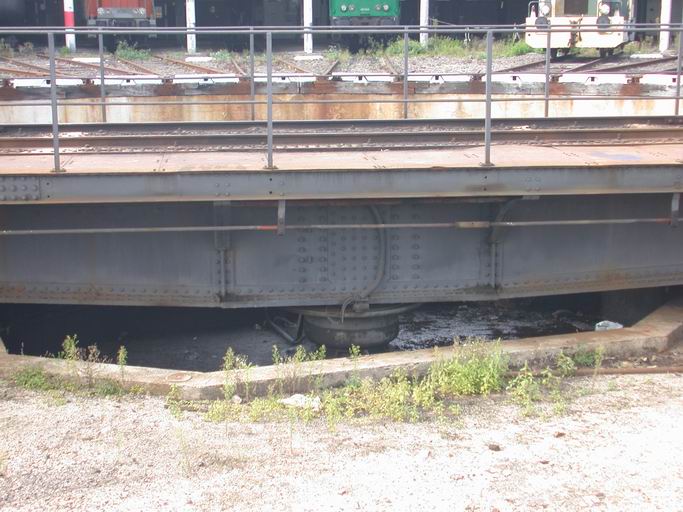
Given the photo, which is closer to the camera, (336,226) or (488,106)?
(336,226)

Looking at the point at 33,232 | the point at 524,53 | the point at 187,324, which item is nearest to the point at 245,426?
the point at 33,232

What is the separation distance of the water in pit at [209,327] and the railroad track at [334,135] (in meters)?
2.10

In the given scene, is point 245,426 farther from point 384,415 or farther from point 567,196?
point 567,196

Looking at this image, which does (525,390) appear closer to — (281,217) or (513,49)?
(281,217)

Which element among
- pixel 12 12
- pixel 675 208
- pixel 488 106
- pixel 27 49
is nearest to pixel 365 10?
pixel 27 49

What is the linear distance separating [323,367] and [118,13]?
24.5 m

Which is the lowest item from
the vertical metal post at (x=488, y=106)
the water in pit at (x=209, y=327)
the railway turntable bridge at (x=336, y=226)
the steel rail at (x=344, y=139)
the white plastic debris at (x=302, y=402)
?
the water in pit at (x=209, y=327)

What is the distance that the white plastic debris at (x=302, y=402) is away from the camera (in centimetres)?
632

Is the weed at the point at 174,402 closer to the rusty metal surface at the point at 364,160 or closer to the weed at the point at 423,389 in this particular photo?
the weed at the point at 423,389

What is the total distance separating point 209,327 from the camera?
414 inches

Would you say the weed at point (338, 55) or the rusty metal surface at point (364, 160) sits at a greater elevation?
the weed at point (338, 55)

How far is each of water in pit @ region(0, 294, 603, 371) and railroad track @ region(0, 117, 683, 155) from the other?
210 centimetres

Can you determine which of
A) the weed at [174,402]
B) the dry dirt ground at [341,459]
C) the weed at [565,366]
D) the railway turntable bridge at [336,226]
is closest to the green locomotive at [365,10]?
the railway turntable bridge at [336,226]

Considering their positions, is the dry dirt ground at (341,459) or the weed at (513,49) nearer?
the dry dirt ground at (341,459)
